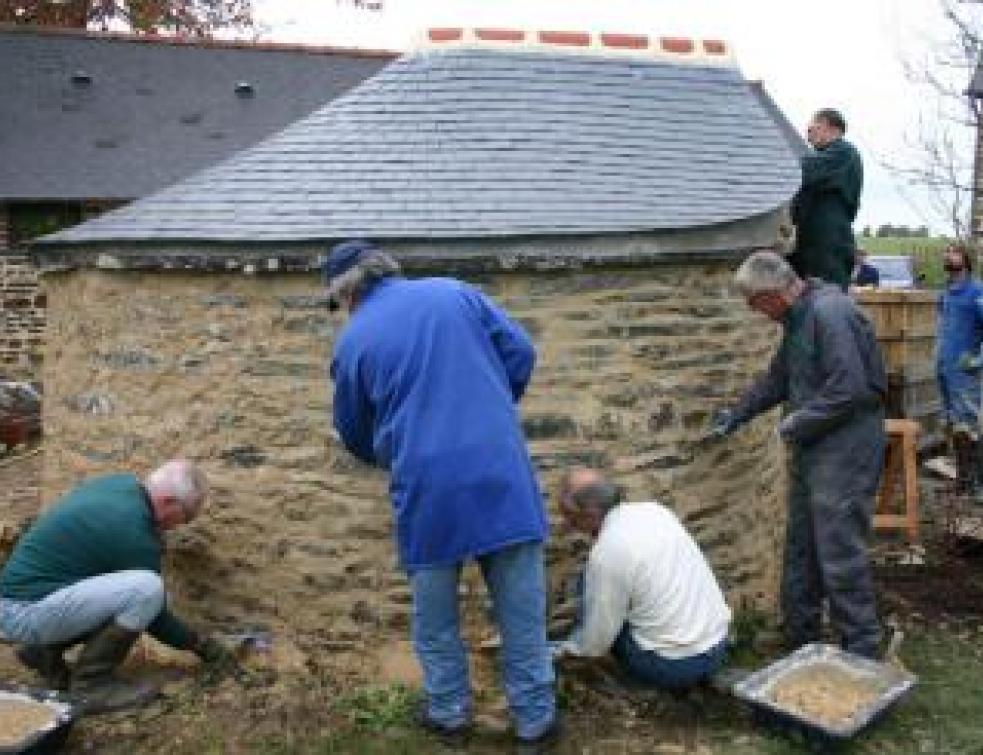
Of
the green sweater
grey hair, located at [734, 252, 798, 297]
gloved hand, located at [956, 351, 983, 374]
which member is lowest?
the green sweater

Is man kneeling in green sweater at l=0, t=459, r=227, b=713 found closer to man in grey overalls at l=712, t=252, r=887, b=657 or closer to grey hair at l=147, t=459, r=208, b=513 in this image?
grey hair at l=147, t=459, r=208, b=513

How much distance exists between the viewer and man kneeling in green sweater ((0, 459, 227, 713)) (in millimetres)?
5234

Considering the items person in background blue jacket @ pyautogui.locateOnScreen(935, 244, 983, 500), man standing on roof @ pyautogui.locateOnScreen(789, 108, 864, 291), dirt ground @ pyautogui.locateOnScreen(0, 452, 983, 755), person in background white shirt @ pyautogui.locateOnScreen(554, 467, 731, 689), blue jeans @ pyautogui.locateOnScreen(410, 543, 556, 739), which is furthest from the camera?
person in background blue jacket @ pyautogui.locateOnScreen(935, 244, 983, 500)

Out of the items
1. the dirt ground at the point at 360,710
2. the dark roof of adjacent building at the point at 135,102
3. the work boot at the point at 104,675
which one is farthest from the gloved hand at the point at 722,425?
the dark roof of adjacent building at the point at 135,102

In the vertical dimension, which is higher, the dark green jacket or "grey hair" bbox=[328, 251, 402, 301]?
the dark green jacket

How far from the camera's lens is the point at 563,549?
229 inches

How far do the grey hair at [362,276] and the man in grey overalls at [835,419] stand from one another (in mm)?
1669

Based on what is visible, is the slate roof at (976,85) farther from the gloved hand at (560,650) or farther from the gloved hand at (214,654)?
the gloved hand at (214,654)

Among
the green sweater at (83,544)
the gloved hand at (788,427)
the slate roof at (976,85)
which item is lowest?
the green sweater at (83,544)

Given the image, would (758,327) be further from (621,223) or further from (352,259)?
(352,259)

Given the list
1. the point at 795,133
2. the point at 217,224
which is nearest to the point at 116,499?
the point at 217,224

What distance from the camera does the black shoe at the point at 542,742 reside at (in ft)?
15.8

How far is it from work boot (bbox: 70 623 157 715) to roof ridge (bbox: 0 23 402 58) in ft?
57.1

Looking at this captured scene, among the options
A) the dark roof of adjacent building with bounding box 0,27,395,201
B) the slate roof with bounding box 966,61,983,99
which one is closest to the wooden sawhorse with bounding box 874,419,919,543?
the slate roof with bounding box 966,61,983,99
